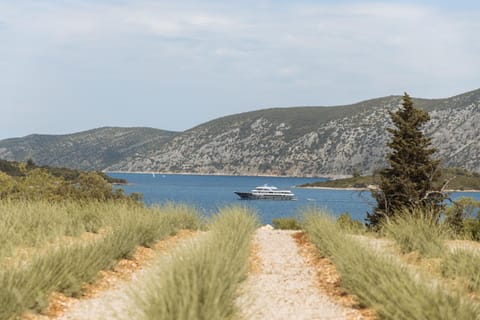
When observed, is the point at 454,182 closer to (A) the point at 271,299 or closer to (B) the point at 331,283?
(B) the point at 331,283

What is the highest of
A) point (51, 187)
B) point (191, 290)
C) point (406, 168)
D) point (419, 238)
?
point (406, 168)

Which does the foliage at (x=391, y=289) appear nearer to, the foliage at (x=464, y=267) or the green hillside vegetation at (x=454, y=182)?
the foliage at (x=464, y=267)

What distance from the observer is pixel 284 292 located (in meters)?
10.7

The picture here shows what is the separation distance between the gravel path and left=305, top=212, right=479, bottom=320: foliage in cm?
50

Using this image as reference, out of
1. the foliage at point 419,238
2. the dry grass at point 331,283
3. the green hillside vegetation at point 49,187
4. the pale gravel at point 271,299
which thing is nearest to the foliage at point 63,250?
the pale gravel at point 271,299

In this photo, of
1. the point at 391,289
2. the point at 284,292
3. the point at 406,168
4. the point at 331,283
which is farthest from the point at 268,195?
the point at 391,289

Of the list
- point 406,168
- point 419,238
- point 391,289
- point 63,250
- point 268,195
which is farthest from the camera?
point 268,195

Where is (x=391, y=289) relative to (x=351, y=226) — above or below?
above

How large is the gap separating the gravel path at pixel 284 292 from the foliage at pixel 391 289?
0.50 m

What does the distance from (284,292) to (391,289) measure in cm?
284

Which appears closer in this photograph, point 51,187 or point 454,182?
point 51,187

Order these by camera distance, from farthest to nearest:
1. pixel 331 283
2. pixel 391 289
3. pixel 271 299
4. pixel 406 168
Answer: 1. pixel 406 168
2. pixel 331 283
3. pixel 271 299
4. pixel 391 289

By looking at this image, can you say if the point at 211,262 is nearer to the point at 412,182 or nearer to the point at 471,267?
the point at 471,267

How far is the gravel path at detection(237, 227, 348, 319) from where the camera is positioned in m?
8.84
